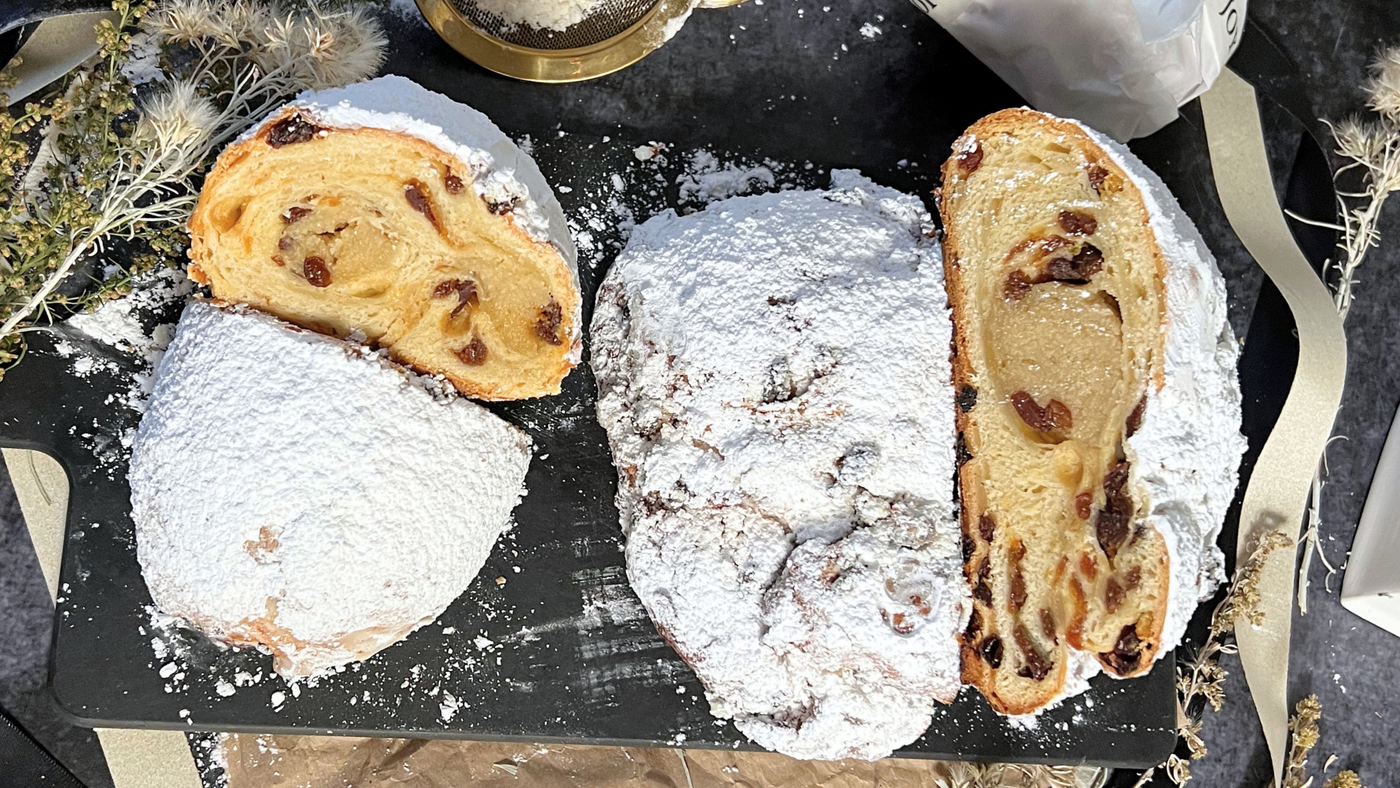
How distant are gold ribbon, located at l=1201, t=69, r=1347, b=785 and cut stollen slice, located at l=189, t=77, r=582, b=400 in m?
1.92

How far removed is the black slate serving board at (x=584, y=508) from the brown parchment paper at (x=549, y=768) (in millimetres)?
165

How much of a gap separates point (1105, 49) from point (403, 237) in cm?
189

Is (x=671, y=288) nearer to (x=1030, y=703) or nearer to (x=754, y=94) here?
(x=754, y=94)

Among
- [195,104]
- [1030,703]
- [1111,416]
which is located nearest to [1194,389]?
[1111,416]

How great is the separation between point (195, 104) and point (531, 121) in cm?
85

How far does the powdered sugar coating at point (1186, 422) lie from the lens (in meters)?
2.23

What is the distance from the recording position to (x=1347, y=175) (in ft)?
9.82

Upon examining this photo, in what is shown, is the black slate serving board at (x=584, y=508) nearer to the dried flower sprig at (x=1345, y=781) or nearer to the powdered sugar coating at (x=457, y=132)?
the powdered sugar coating at (x=457, y=132)

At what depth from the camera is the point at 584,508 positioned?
2.82 metres

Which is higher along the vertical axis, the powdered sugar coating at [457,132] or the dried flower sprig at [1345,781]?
the powdered sugar coating at [457,132]

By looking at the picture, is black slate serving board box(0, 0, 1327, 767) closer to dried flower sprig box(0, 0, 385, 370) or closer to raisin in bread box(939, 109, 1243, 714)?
dried flower sprig box(0, 0, 385, 370)

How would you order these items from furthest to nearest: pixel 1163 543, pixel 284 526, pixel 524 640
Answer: pixel 524 640 < pixel 284 526 < pixel 1163 543

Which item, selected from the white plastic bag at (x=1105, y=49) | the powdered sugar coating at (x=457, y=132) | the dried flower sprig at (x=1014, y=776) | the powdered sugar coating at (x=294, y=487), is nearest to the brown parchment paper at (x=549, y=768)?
the dried flower sprig at (x=1014, y=776)

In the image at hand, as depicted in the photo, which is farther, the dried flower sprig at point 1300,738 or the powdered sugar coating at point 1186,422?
the dried flower sprig at point 1300,738
